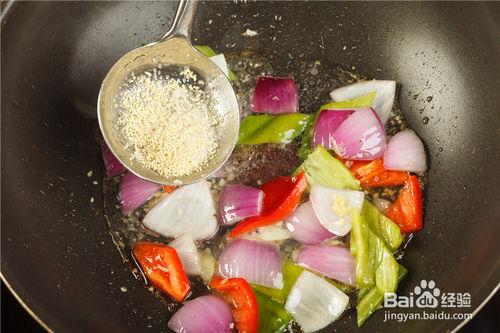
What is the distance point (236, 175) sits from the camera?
1.64m

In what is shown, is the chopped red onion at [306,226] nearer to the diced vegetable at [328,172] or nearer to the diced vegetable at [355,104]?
the diced vegetable at [328,172]

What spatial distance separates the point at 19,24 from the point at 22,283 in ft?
2.06

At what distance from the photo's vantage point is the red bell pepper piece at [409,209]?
154cm

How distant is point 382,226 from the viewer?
153 centimetres

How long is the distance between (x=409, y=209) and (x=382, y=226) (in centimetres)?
9

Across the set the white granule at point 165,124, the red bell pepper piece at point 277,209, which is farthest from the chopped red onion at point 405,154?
the white granule at point 165,124

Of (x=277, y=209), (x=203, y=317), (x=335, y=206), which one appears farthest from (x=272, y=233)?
(x=203, y=317)

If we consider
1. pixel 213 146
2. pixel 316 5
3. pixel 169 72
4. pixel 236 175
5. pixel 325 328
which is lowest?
pixel 325 328

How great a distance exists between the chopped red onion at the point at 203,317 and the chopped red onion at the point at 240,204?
23 cm

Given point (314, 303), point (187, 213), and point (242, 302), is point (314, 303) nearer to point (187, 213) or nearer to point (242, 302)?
point (242, 302)

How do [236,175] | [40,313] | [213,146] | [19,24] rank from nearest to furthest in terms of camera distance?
1. [40,313]
2. [19,24]
3. [213,146]
4. [236,175]

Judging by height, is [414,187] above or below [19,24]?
below

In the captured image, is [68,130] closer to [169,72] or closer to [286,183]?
[169,72]

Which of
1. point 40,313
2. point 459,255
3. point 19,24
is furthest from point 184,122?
point 459,255
